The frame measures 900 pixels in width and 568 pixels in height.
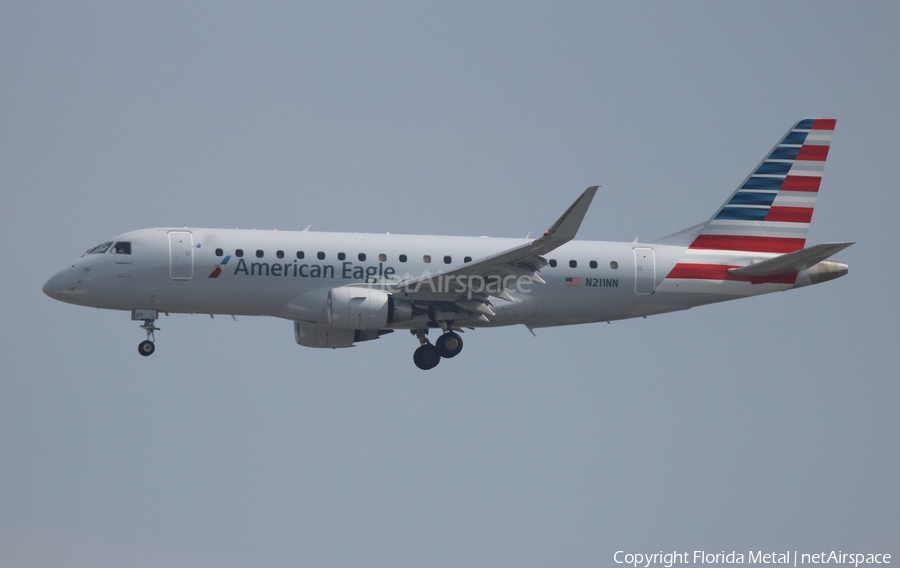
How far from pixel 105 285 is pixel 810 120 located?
1110 inches

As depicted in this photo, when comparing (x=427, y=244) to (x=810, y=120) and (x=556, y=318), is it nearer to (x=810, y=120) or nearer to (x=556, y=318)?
(x=556, y=318)

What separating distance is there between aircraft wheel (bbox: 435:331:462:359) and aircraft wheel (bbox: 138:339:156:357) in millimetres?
10059

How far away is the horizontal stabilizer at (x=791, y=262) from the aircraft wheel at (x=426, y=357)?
1142cm

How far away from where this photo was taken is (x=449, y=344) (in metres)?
43.7

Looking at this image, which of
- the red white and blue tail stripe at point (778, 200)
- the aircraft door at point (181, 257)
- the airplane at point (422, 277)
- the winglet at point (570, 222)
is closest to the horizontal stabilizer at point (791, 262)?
the airplane at point (422, 277)

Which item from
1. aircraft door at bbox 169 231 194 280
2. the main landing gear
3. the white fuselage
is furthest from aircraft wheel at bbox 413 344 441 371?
aircraft door at bbox 169 231 194 280

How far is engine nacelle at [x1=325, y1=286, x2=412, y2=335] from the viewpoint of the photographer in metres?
41.0

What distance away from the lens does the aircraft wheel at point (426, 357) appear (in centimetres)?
4400

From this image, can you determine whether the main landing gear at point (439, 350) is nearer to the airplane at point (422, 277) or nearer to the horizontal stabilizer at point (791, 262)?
the airplane at point (422, 277)

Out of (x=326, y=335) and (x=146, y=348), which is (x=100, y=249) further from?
(x=326, y=335)

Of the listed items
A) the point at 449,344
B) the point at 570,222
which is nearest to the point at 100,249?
the point at 449,344

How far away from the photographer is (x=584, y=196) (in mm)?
36125

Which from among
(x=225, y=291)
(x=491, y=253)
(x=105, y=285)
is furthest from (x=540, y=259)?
(x=105, y=285)

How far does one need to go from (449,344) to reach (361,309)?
164 inches
